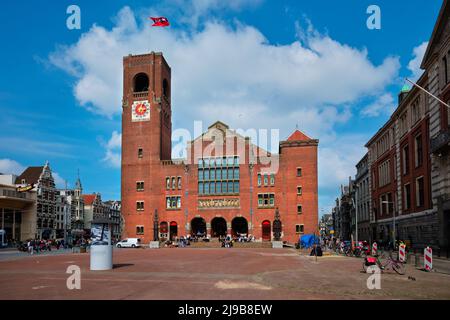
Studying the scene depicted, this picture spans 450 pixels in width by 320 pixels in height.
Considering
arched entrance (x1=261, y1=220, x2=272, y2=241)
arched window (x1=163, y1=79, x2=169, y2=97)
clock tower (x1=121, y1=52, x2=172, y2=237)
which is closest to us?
arched entrance (x1=261, y1=220, x2=272, y2=241)

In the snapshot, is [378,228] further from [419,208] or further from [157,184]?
[157,184]

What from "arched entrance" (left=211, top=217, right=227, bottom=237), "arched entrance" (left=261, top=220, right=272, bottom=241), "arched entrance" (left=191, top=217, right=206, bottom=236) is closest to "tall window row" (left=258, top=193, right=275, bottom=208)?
"arched entrance" (left=261, top=220, right=272, bottom=241)

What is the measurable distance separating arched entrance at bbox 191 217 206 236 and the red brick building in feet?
0.66

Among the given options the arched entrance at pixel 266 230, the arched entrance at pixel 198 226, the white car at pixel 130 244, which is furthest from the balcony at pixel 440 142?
the arched entrance at pixel 198 226

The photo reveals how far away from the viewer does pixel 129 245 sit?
67438mm

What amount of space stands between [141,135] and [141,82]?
442 inches

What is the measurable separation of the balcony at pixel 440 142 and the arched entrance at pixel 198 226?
4747 centimetres

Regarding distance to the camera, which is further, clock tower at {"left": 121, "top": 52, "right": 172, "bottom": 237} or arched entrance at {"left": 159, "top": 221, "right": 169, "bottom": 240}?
clock tower at {"left": 121, "top": 52, "right": 172, "bottom": 237}

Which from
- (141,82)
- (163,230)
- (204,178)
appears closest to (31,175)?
(141,82)

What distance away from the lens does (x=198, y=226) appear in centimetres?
7806

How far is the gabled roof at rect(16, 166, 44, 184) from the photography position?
93300 millimetres

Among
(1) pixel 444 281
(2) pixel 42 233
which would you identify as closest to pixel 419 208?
(1) pixel 444 281

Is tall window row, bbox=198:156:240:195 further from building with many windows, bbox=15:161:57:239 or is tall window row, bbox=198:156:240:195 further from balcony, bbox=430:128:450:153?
balcony, bbox=430:128:450:153

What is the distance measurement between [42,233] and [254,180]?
1944 inches
